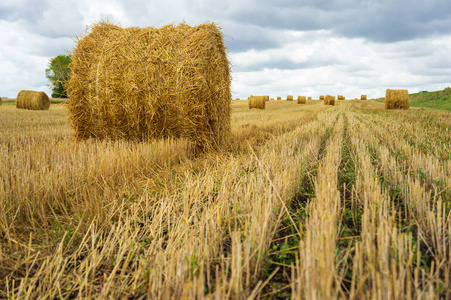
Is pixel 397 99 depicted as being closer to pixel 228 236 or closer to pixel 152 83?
pixel 152 83

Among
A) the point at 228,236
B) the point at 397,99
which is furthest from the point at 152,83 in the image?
the point at 397,99

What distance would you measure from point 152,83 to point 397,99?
19.8 m

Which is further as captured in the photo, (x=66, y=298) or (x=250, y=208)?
(x=250, y=208)

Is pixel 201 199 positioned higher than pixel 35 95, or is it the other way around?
pixel 35 95

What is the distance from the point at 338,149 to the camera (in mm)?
4504

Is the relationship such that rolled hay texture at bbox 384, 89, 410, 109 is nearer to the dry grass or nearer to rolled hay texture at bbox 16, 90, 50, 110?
the dry grass

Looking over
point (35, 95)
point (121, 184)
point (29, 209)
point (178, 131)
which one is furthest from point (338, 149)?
point (35, 95)

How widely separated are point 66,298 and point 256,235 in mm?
1027

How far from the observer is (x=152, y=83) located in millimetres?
5137

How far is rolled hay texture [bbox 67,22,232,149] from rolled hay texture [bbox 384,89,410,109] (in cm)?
1845

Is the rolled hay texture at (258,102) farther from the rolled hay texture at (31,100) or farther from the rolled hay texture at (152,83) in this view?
the rolled hay texture at (152,83)

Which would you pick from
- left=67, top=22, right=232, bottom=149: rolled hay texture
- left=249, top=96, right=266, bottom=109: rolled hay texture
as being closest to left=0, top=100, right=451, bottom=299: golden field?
left=67, top=22, right=232, bottom=149: rolled hay texture

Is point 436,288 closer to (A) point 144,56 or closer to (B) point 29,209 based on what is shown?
(B) point 29,209

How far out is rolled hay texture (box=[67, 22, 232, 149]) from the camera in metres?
5.09
